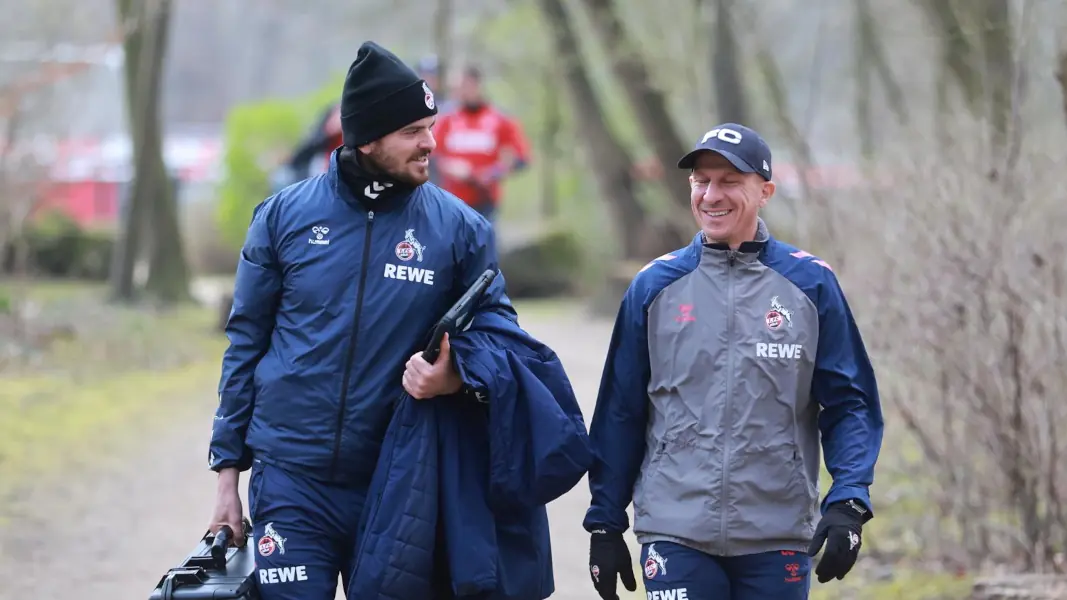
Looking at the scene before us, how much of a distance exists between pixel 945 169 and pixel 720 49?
14.9 ft

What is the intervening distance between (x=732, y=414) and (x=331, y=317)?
111 centimetres

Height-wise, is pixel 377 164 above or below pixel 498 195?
below

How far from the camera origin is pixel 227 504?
14.4 feet

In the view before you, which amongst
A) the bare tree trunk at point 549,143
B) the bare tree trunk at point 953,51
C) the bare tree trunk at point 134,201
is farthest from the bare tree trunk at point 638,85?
the bare tree trunk at point 549,143

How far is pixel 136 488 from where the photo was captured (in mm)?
10086

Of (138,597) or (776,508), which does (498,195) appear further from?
(776,508)

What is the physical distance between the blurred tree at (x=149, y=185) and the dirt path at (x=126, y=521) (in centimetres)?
731

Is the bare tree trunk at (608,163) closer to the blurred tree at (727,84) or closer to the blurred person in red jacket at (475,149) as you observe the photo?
the blurred person in red jacket at (475,149)

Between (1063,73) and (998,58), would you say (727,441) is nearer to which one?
(1063,73)

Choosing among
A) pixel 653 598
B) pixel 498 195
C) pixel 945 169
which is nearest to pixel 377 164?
pixel 653 598

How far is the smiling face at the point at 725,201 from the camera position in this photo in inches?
171

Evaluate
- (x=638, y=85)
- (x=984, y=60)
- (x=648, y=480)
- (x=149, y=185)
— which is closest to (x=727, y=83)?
(x=984, y=60)

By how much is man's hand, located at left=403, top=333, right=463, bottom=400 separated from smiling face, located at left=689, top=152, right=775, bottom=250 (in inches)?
31.5

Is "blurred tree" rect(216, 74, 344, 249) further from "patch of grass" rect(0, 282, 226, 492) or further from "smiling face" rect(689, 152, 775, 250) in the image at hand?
"smiling face" rect(689, 152, 775, 250)
